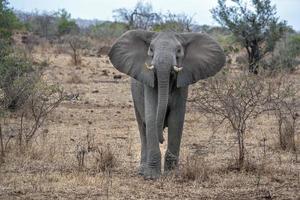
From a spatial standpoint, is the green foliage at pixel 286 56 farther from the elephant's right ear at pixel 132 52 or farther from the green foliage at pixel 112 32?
the green foliage at pixel 112 32

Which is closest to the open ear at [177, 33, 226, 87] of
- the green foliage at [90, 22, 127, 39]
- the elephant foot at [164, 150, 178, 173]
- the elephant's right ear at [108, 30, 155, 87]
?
the elephant's right ear at [108, 30, 155, 87]

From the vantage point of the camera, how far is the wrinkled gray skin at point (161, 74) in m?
7.51

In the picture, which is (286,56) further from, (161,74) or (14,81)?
(161,74)

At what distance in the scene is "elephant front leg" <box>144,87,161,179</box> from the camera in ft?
25.3

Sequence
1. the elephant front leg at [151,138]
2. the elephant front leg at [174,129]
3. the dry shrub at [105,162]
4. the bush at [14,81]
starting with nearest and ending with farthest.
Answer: the elephant front leg at [151,138] → the elephant front leg at [174,129] → the dry shrub at [105,162] → the bush at [14,81]

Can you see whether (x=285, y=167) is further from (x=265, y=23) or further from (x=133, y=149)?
(x=265, y=23)

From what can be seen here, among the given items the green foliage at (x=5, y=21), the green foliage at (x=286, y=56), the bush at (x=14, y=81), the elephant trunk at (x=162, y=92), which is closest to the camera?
the elephant trunk at (x=162, y=92)

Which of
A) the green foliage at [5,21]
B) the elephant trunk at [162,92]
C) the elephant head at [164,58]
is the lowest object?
the elephant trunk at [162,92]

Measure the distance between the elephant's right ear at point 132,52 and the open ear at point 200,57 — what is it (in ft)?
1.57

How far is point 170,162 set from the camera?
8023mm

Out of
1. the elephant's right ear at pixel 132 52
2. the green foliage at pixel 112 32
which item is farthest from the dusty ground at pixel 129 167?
the green foliage at pixel 112 32

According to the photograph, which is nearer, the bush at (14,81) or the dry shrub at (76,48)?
the bush at (14,81)

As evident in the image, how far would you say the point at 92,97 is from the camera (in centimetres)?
1623

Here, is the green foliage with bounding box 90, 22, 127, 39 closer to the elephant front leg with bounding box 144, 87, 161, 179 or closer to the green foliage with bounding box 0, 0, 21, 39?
the green foliage with bounding box 0, 0, 21, 39
